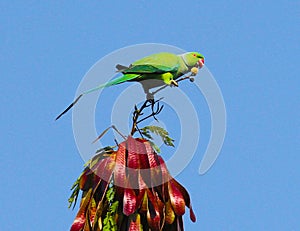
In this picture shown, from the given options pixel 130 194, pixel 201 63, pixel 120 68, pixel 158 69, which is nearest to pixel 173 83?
pixel 158 69

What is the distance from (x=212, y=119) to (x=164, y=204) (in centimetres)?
85

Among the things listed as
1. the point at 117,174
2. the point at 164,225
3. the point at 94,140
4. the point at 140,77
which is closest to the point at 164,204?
the point at 164,225

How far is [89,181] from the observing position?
16.3 ft

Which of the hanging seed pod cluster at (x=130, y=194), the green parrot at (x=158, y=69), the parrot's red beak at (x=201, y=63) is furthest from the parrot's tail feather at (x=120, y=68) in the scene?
the parrot's red beak at (x=201, y=63)

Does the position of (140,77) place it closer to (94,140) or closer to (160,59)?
(160,59)

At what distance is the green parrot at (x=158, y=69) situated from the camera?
5.07 metres

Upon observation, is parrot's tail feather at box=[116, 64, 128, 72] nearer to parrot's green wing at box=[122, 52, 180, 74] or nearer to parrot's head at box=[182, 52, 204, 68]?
parrot's green wing at box=[122, 52, 180, 74]

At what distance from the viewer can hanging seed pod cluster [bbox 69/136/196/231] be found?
469 cm

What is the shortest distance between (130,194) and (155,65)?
1232mm

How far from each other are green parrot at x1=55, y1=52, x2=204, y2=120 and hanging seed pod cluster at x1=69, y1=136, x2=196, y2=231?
0.56 meters

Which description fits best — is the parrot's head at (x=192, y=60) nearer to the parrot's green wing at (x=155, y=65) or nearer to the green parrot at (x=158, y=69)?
the green parrot at (x=158, y=69)

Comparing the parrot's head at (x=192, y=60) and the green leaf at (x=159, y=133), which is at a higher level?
the parrot's head at (x=192, y=60)

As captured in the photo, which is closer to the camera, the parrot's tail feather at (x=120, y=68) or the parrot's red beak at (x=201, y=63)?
the parrot's tail feather at (x=120, y=68)

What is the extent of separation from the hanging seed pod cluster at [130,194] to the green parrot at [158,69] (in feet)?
A: 1.85
